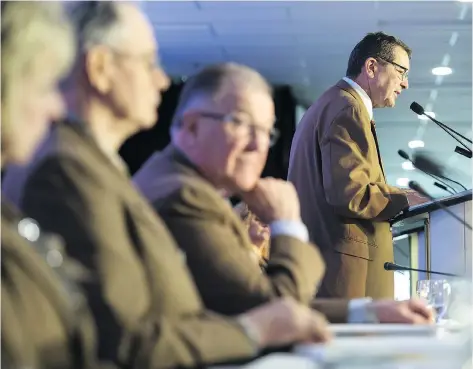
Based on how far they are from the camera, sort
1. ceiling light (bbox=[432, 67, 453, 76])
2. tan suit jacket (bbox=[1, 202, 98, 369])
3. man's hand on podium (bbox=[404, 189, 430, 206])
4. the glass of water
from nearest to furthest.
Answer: tan suit jacket (bbox=[1, 202, 98, 369])
the glass of water
man's hand on podium (bbox=[404, 189, 430, 206])
ceiling light (bbox=[432, 67, 453, 76])

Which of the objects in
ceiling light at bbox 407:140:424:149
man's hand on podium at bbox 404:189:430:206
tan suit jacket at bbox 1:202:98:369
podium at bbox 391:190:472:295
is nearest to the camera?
tan suit jacket at bbox 1:202:98:369

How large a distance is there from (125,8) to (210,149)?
26 cm

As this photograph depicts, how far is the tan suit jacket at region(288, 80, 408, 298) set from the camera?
2.26 m

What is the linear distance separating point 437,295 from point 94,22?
43.9 inches

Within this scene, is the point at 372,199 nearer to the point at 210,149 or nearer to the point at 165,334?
the point at 210,149

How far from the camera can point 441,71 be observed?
6.18 m

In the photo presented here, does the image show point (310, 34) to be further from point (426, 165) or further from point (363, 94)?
point (426, 165)

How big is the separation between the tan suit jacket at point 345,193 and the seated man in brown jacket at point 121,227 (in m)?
1.15

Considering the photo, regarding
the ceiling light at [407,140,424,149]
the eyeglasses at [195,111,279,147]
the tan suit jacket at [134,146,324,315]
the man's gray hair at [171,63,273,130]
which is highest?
the man's gray hair at [171,63,273,130]

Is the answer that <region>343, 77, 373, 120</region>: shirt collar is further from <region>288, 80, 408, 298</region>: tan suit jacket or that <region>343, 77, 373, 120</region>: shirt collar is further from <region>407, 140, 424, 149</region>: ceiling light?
<region>407, 140, 424, 149</region>: ceiling light

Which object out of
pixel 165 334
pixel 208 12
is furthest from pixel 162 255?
pixel 208 12

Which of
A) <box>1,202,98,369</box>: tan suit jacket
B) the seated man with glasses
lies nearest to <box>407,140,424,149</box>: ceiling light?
the seated man with glasses

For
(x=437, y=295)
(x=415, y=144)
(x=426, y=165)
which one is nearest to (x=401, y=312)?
(x=437, y=295)

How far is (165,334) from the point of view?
0.98m
